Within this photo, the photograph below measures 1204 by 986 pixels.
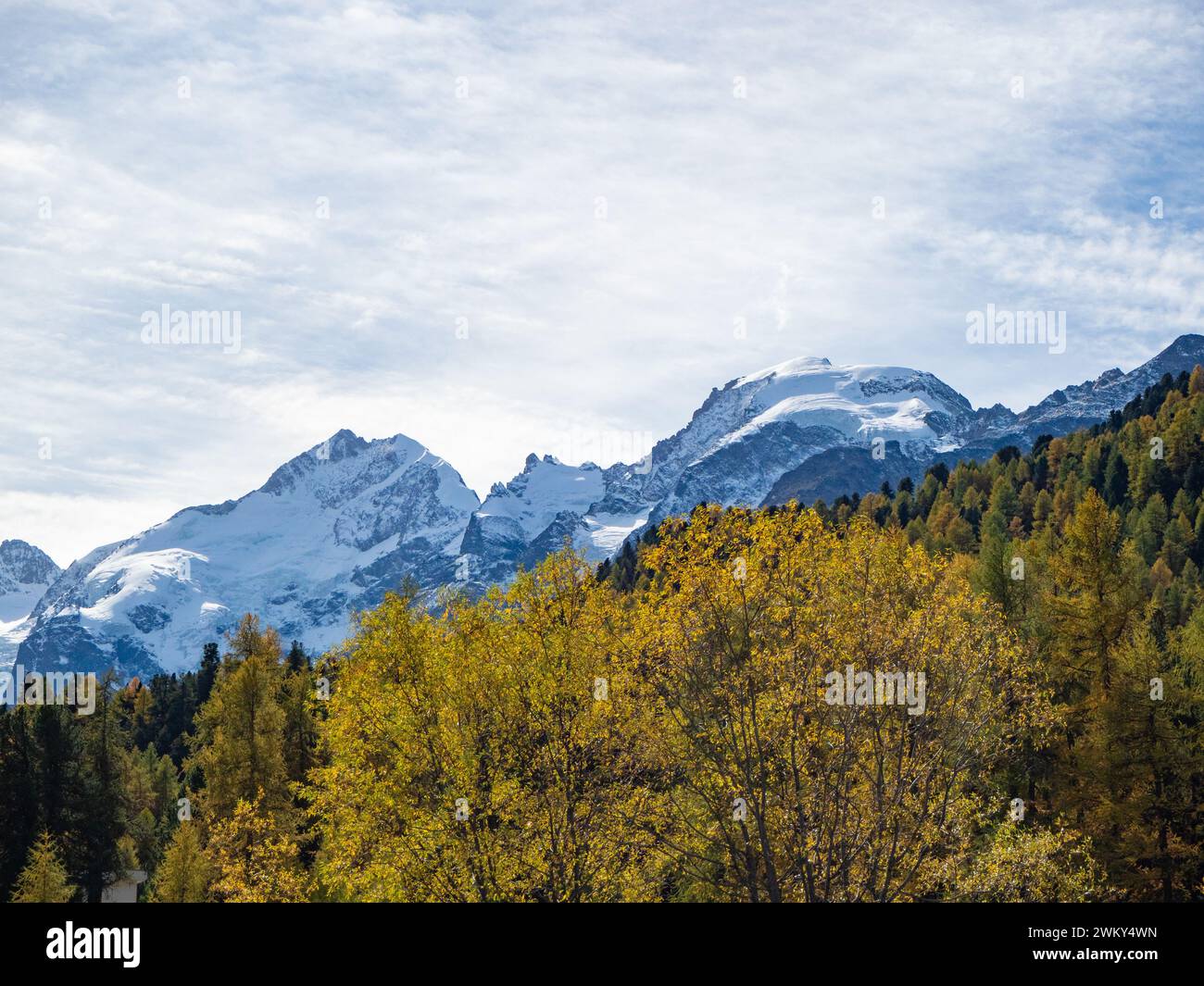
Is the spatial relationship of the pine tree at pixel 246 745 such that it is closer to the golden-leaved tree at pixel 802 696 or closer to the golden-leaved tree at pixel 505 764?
the golden-leaved tree at pixel 505 764

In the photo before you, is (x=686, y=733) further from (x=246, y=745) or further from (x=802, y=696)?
(x=246, y=745)

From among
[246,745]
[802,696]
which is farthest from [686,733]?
[246,745]

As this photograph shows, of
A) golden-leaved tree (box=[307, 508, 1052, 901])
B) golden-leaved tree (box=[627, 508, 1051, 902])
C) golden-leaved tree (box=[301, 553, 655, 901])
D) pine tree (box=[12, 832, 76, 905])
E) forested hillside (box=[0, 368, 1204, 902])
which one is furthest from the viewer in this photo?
pine tree (box=[12, 832, 76, 905])

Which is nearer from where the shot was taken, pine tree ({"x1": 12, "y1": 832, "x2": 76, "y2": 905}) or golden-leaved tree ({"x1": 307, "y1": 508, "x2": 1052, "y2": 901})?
golden-leaved tree ({"x1": 307, "y1": 508, "x2": 1052, "y2": 901})

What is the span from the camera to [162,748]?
398 feet

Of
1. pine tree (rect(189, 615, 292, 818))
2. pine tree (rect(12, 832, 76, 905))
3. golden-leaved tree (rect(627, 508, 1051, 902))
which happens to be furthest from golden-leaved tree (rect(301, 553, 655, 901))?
pine tree (rect(189, 615, 292, 818))

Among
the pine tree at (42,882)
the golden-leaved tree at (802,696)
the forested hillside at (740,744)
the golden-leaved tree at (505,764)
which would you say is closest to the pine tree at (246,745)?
the pine tree at (42,882)

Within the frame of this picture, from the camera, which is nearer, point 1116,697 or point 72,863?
point 1116,697

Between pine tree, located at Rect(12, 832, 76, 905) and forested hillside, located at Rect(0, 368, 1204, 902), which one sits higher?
forested hillside, located at Rect(0, 368, 1204, 902)

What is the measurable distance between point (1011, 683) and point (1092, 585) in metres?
22.4

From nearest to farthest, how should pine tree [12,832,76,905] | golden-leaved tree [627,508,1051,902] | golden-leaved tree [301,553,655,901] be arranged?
golden-leaved tree [627,508,1051,902] < golden-leaved tree [301,553,655,901] < pine tree [12,832,76,905]

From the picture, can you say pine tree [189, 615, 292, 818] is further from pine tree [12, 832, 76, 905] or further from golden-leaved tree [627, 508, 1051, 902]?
golden-leaved tree [627, 508, 1051, 902]
